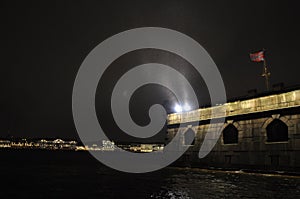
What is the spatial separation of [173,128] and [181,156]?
15.4 ft

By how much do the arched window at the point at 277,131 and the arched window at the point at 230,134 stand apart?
4.64 m

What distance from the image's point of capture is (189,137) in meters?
42.8

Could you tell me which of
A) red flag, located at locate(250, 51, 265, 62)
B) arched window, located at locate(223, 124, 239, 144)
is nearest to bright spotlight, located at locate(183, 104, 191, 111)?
arched window, located at locate(223, 124, 239, 144)

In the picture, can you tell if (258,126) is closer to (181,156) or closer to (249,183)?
(249,183)

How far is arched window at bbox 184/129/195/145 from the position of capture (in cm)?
4186

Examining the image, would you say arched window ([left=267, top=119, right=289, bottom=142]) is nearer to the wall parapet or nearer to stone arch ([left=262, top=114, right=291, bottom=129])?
stone arch ([left=262, top=114, right=291, bottom=129])

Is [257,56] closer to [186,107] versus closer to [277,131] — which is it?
[277,131]

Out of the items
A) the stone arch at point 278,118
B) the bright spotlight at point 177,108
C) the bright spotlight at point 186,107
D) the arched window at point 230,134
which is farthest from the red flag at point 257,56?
the bright spotlight at point 177,108

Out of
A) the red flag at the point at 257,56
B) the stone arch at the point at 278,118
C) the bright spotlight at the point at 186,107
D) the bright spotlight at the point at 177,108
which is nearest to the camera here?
the stone arch at the point at 278,118

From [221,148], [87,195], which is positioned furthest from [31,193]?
[221,148]

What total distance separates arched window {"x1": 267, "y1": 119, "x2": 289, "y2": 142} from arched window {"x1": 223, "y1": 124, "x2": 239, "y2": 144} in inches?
183

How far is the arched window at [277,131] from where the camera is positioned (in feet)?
97.1

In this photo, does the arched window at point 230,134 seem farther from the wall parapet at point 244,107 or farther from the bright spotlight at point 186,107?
the bright spotlight at point 186,107

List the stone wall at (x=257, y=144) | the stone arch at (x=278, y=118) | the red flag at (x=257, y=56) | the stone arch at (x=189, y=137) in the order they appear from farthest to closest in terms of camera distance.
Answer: the stone arch at (x=189, y=137)
the red flag at (x=257, y=56)
the stone arch at (x=278, y=118)
the stone wall at (x=257, y=144)
